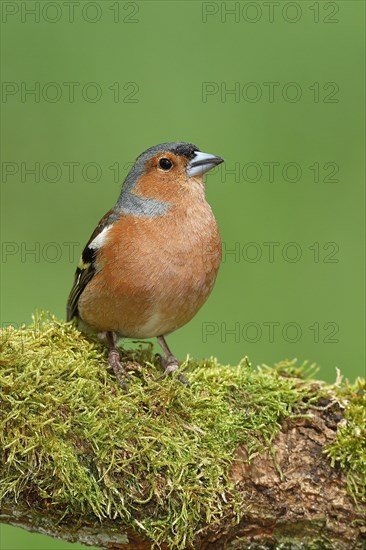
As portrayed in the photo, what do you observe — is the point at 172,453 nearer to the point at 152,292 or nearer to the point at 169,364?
the point at 169,364

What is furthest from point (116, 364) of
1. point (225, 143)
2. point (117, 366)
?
point (225, 143)

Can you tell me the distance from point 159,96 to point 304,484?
580cm

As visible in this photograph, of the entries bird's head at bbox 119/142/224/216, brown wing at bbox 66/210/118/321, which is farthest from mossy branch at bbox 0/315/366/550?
bird's head at bbox 119/142/224/216

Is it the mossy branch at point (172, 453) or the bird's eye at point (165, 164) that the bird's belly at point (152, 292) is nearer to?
the mossy branch at point (172, 453)

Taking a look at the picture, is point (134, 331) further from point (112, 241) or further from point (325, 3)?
point (325, 3)

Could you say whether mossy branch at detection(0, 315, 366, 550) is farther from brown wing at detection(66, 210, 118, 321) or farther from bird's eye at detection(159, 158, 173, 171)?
bird's eye at detection(159, 158, 173, 171)

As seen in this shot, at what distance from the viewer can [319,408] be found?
5008mm

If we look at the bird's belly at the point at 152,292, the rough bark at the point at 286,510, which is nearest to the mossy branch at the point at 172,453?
the rough bark at the point at 286,510

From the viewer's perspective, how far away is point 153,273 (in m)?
5.23

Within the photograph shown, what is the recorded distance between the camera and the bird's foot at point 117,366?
4770mm

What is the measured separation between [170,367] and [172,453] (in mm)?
799

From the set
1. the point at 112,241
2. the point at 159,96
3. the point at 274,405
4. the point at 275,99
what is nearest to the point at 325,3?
the point at 275,99

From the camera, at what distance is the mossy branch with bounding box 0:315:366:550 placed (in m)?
4.22

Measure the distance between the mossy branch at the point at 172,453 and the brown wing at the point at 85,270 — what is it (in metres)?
0.57
